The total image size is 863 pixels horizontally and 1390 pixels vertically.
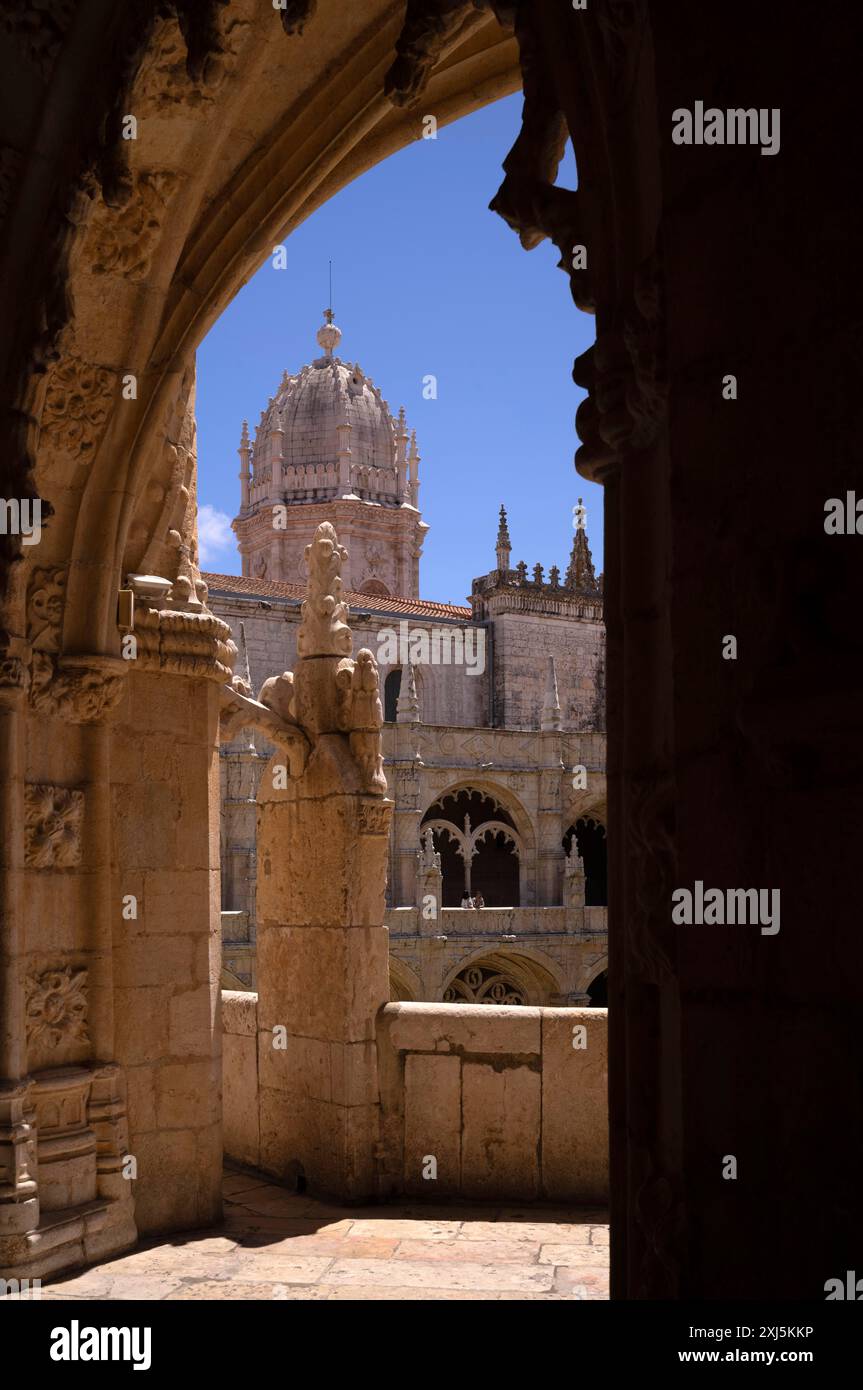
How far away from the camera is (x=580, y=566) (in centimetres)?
4116

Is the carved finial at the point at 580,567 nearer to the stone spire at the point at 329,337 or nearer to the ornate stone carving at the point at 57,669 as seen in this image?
the stone spire at the point at 329,337

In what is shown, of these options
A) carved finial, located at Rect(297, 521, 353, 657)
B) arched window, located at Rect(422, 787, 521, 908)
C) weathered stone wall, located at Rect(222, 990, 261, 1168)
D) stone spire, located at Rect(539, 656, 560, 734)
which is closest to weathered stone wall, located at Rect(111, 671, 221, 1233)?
carved finial, located at Rect(297, 521, 353, 657)

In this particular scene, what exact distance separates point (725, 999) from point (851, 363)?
874 millimetres

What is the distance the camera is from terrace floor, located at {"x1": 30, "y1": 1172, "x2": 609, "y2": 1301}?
4.71 meters

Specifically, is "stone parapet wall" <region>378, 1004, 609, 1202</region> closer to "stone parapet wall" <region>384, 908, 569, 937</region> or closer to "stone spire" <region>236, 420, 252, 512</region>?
"stone parapet wall" <region>384, 908, 569, 937</region>

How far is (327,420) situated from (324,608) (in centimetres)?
3531

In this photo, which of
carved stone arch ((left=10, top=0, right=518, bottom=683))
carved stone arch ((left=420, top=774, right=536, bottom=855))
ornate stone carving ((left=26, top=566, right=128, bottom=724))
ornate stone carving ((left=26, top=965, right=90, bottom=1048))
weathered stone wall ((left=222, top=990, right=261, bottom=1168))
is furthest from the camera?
carved stone arch ((left=420, top=774, right=536, bottom=855))

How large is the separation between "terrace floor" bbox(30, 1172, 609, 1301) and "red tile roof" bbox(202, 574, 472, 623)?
23.8 meters

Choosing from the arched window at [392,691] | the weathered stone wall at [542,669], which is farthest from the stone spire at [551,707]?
the arched window at [392,691]

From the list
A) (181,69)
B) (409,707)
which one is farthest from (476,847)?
(181,69)

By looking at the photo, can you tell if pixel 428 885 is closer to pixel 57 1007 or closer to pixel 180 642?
pixel 180 642

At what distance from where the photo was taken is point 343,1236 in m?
5.55
